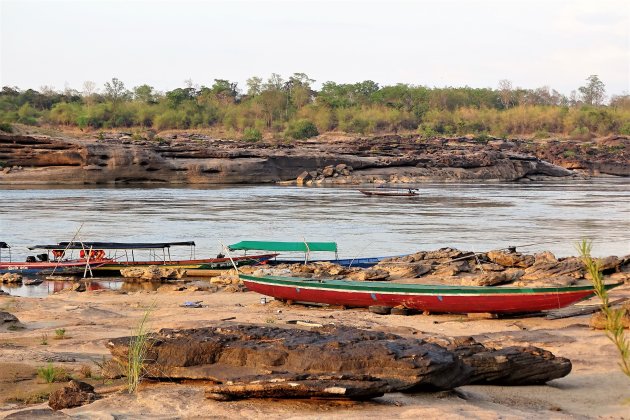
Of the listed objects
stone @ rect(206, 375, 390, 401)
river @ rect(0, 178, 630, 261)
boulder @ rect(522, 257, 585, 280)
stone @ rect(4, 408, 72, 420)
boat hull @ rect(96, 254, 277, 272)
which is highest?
stone @ rect(206, 375, 390, 401)

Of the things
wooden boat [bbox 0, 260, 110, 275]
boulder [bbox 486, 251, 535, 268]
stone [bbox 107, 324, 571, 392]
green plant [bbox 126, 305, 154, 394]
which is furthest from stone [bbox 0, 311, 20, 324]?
boulder [bbox 486, 251, 535, 268]

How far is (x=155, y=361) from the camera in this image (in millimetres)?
8250

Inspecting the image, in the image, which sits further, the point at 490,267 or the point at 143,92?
the point at 143,92

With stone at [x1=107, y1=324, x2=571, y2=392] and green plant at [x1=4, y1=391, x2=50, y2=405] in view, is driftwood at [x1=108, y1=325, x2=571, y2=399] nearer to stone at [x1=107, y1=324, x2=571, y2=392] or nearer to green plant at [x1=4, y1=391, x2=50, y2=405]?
stone at [x1=107, y1=324, x2=571, y2=392]

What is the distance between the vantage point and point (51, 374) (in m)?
8.62

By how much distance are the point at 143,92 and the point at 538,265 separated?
107076 millimetres

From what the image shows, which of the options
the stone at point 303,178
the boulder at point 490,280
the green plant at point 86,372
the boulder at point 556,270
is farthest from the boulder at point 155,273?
the stone at point 303,178

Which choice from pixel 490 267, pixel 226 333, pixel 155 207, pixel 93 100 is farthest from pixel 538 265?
pixel 93 100

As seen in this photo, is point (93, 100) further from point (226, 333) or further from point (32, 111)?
point (226, 333)

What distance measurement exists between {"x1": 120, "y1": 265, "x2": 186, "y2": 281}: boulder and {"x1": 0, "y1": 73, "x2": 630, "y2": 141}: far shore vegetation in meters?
64.5

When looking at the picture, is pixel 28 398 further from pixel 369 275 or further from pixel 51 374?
Answer: pixel 369 275

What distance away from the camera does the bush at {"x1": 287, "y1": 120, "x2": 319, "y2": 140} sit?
309 ft

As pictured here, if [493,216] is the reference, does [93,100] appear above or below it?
above

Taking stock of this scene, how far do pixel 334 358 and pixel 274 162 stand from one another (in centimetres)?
5923
